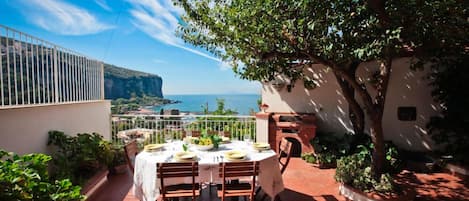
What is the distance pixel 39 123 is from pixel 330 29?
410cm

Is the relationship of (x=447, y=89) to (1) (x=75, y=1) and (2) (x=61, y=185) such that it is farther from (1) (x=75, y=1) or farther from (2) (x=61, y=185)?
(1) (x=75, y=1)

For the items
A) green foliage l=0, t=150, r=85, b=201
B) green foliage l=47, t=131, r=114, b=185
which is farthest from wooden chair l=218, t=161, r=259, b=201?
green foliage l=47, t=131, r=114, b=185

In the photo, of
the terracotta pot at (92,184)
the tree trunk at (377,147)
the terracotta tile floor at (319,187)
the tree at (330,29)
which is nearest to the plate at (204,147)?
the terracotta tile floor at (319,187)

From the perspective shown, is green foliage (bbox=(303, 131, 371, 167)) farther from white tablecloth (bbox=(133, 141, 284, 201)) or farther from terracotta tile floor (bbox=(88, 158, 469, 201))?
white tablecloth (bbox=(133, 141, 284, 201))

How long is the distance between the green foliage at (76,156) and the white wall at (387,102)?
3996 mm

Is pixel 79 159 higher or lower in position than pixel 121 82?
lower

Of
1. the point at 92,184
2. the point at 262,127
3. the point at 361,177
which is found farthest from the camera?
the point at 262,127

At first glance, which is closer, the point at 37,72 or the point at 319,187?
the point at 37,72

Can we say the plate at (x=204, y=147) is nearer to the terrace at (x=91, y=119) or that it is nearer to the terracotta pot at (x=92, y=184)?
the terrace at (x=91, y=119)

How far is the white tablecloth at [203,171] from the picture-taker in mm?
2793

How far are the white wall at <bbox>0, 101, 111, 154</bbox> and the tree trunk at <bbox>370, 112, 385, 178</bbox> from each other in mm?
4575

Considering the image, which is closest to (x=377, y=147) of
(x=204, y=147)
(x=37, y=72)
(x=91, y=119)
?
(x=204, y=147)

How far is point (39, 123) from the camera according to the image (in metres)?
3.47

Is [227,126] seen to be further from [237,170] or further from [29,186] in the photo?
[29,186]
